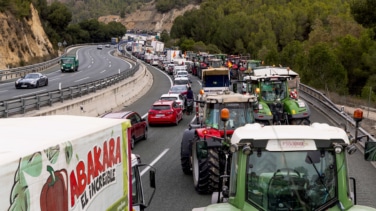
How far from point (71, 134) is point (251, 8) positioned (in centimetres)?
13108

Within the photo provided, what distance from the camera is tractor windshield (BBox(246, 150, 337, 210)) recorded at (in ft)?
22.1

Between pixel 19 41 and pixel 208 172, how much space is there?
216 feet

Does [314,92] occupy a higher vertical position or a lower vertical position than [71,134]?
lower

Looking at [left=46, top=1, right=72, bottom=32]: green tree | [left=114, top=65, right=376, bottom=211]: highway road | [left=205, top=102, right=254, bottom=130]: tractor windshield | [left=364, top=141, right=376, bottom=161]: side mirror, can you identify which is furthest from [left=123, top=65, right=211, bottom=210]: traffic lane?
[left=46, top=1, right=72, bottom=32]: green tree

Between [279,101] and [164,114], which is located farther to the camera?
[164,114]

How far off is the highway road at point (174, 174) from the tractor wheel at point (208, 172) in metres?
0.31

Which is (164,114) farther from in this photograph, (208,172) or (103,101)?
(208,172)

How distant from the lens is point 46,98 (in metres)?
33.2

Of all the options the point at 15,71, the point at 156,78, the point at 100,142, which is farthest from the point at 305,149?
the point at 156,78

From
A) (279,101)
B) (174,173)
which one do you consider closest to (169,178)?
(174,173)

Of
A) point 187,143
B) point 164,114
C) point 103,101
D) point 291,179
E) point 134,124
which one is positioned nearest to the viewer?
point 291,179

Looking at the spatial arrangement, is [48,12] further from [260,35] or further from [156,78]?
[156,78]

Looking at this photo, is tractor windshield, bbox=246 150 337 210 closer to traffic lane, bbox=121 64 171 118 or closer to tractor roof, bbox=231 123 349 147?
tractor roof, bbox=231 123 349 147

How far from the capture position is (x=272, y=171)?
269 inches
